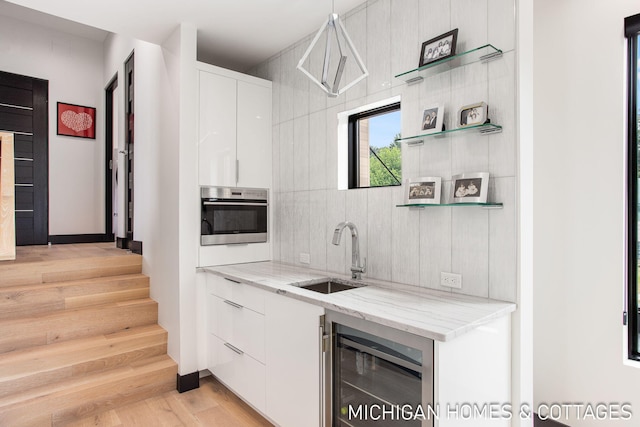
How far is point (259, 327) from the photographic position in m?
2.19

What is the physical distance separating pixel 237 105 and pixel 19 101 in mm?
3404

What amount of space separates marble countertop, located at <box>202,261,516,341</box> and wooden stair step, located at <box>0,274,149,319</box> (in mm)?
1371

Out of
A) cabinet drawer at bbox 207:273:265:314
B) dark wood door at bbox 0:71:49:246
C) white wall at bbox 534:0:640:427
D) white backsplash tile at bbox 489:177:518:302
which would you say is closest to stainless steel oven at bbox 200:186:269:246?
cabinet drawer at bbox 207:273:265:314

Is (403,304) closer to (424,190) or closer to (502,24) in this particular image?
(424,190)

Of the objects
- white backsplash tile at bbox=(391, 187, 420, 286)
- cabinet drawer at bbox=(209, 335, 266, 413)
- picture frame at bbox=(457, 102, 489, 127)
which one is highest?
picture frame at bbox=(457, 102, 489, 127)

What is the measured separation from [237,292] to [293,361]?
2.20 feet

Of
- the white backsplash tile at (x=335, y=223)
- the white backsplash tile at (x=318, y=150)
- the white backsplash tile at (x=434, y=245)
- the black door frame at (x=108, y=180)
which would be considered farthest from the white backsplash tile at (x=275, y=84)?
the black door frame at (x=108, y=180)

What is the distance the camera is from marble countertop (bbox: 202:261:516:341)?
137 centimetres

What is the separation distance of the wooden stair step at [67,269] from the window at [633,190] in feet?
12.2

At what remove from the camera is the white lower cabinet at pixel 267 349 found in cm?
183

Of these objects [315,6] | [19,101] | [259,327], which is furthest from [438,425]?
[19,101]

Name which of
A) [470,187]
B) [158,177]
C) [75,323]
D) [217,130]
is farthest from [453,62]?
[75,323]

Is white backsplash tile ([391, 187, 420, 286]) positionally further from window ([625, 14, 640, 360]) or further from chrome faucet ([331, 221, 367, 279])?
window ([625, 14, 640, 360])

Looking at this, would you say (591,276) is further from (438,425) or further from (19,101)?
(19,101)
